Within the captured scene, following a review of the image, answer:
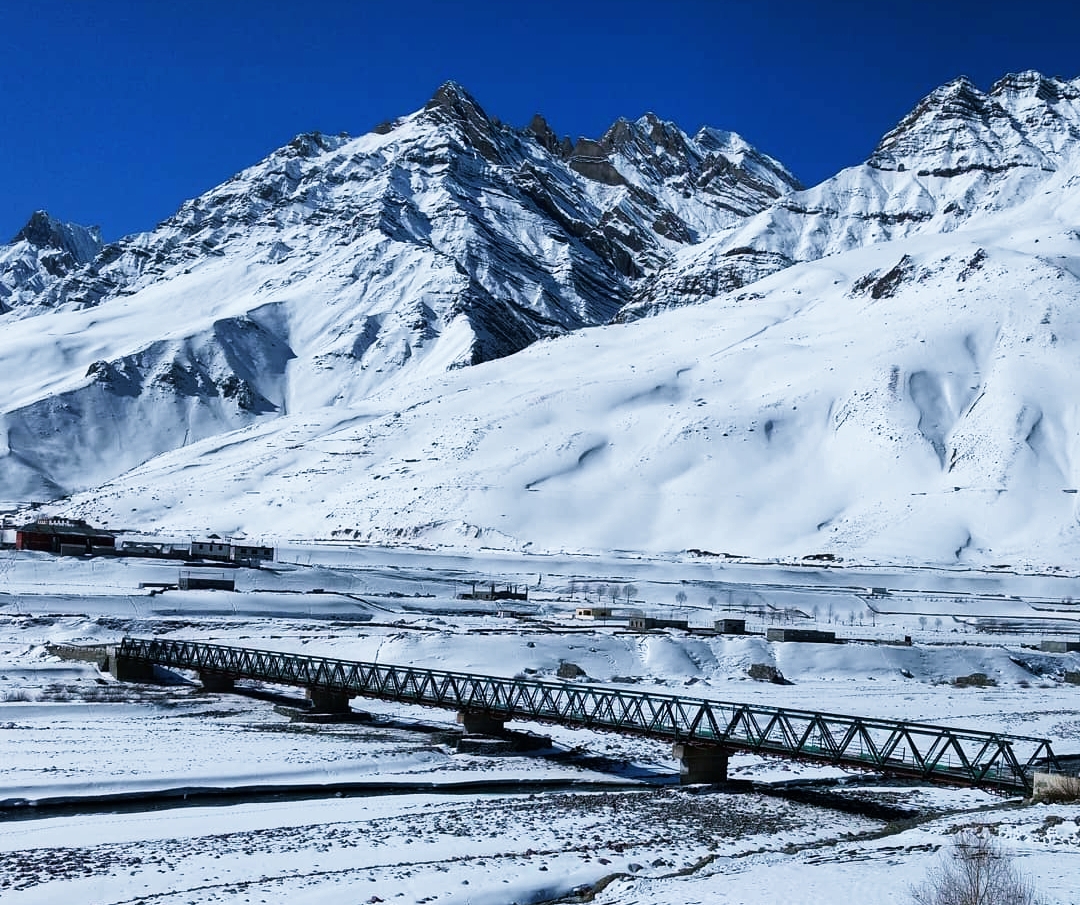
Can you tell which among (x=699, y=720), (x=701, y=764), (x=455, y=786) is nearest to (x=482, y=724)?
(x=455, y=786)

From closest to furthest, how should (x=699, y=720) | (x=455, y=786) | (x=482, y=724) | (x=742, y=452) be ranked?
(x=455, y=786), (x=699, y=720), (x=482, y=724), (x=742, y=452)

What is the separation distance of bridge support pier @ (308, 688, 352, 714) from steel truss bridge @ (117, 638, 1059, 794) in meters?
0.08

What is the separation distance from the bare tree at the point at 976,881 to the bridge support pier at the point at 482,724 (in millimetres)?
18627

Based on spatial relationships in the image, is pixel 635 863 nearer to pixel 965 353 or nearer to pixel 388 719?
pixel 388 719

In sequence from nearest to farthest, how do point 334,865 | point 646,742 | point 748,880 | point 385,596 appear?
1. point 748,880
2. point 334,865
3. point 646,742
4. point 385,596

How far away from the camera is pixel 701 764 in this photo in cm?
3231

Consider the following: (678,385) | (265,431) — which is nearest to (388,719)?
(678,385)

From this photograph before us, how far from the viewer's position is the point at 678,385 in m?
168

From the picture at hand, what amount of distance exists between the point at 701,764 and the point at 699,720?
3.91 ft

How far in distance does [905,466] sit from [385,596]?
234 feet

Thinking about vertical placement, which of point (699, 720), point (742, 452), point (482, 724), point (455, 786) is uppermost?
point (742, 452)

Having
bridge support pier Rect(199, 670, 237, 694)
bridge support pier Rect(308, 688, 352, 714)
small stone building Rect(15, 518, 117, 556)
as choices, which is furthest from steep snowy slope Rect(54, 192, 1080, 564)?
bridge support pier Rect(308, 688, 352, 714)

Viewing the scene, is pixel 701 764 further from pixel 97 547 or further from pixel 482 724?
pixel 97 547

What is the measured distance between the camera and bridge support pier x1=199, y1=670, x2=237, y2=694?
48156 millimetres
